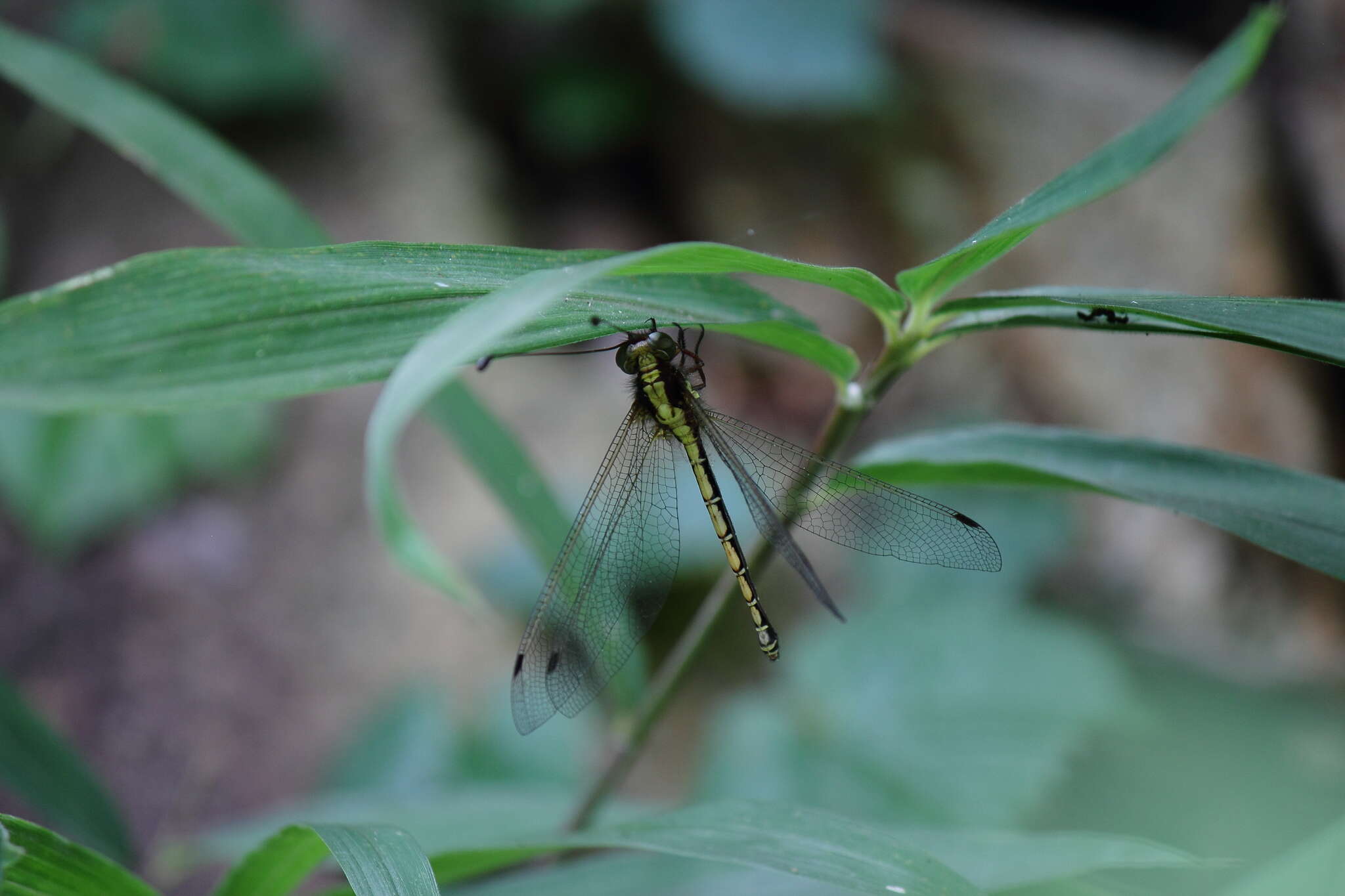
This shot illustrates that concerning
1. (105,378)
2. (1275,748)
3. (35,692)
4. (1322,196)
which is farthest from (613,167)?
(105,378)

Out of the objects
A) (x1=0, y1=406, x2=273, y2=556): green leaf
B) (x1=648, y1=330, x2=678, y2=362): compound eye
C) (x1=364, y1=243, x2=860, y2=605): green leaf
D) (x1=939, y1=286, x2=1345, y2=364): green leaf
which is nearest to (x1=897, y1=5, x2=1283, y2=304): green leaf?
(x1=939, y1=286, x2=1345, y2=364): green leaf

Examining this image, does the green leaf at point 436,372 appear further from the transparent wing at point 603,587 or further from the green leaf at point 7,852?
the transparent wing at point 603,587

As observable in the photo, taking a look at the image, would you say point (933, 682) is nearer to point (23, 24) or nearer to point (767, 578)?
point (767, 578)

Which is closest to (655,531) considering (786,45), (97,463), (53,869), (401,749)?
(53,869)

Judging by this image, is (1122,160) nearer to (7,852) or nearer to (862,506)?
(862,506)

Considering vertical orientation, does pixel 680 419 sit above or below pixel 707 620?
above

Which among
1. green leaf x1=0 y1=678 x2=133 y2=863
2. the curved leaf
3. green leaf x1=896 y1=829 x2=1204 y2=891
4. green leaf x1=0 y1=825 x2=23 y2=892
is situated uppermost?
the curved leaf

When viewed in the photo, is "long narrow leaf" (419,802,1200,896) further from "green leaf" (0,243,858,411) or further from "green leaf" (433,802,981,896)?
"green leaf" (0,243,858,411)
